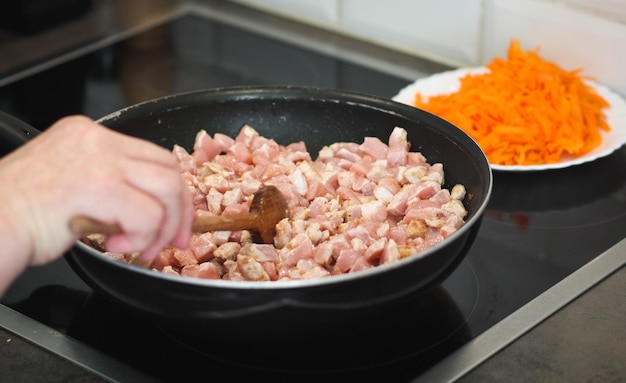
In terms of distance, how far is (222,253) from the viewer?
108cm

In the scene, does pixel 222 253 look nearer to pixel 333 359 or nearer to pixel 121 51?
pixel 333 359

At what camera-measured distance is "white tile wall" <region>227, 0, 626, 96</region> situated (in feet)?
5.00

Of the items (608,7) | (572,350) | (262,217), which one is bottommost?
(572,350)

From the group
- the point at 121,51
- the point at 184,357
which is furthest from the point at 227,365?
the point at 121,51

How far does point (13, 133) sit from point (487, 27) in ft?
3.04

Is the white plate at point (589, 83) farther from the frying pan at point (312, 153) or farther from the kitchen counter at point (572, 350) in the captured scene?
the kitchen counter at point (572, 350)

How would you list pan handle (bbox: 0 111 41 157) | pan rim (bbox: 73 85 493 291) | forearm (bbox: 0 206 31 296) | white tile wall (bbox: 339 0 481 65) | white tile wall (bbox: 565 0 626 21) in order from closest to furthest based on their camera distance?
1. forearm (bbox: 0 206 31 296)
2. pan rim (bbox: 73 85 493 291)
3. pan handle (bbox: 0 111 41 157)
4. white tile wall (bbox: 565 0 626 21)
5. white tile wall (bbox: 339 0 481 65)

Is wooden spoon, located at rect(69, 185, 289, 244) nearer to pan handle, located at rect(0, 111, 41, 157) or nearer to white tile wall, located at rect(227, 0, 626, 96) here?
pan handle, located at rect(0, 111, 41, 157)

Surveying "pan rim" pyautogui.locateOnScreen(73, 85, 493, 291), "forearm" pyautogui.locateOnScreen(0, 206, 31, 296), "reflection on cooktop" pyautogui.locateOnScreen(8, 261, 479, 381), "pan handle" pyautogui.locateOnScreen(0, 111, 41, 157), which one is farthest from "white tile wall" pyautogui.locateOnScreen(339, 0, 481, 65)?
"forearm" pyautogui.locateOnScreen(0, 206, 31, 296)

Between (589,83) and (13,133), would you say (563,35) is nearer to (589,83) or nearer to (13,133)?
(589,83)

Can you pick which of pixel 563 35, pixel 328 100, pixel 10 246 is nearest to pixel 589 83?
pixel 563 35

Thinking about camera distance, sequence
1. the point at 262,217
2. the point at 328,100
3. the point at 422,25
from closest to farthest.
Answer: the point at 262,217 → the point at 328,100 → the point at 422,25

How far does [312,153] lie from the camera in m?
1.40

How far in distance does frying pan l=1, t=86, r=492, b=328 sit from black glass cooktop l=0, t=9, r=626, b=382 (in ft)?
0.10
